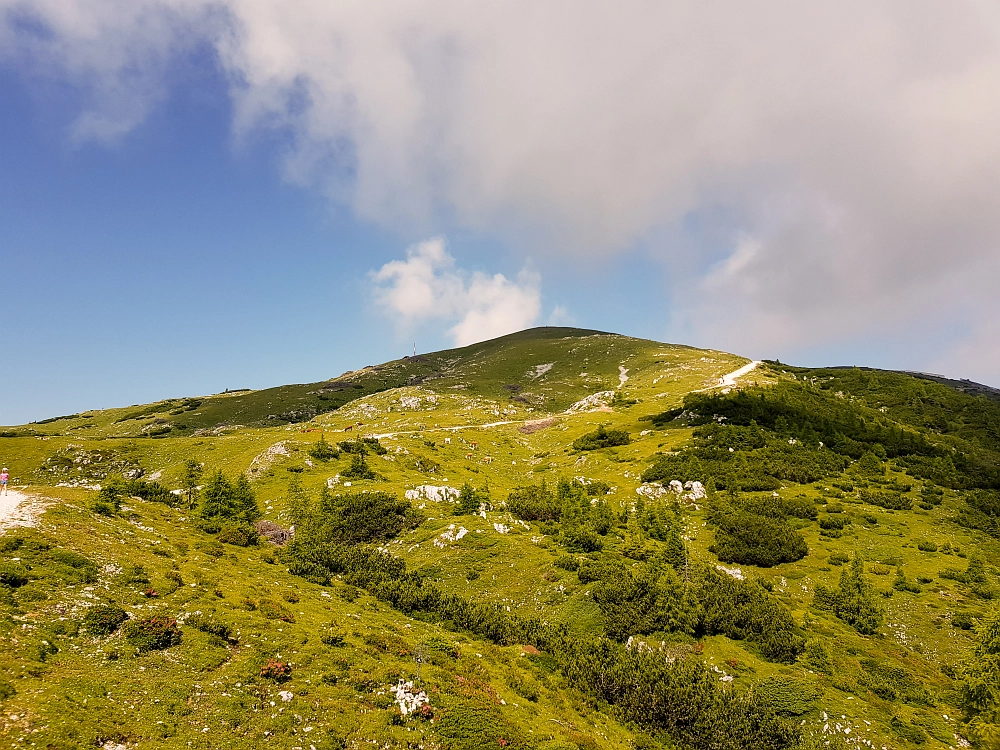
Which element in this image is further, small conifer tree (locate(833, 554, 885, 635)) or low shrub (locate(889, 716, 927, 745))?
small conifer tree (locate(833, 554, 885, 635))

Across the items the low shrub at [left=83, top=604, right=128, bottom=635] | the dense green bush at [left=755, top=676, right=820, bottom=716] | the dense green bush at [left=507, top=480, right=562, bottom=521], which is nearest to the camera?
the low shrub at [left=83, top=604, right=128, bottom=635]

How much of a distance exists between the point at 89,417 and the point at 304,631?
183m

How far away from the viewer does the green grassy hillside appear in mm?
17594

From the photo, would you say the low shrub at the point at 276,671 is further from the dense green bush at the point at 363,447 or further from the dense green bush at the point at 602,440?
the dense green bush at the point at 602,440

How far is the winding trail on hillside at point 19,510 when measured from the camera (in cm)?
2339

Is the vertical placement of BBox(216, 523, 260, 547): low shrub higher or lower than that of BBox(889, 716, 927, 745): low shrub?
higher

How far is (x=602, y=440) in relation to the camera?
75.0m

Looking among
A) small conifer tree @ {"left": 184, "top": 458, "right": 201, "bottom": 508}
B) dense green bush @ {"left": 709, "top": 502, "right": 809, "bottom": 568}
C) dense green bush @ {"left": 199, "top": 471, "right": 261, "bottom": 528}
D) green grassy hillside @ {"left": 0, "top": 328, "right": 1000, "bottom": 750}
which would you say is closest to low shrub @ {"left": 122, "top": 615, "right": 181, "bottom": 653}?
green grassy hillside @ {"left": 0, "top": 328, "right": 1000, "bottom": 750}

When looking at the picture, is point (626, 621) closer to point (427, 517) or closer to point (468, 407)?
point (427, 517)

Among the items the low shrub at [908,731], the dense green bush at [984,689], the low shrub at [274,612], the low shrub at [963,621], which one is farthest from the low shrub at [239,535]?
the low shrub at [963,621]

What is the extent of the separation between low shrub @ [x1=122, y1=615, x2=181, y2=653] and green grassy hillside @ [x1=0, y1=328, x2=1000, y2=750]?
118 millimetres

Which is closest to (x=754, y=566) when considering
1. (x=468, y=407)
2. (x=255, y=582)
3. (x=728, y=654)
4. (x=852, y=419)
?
(x=728, y=654)

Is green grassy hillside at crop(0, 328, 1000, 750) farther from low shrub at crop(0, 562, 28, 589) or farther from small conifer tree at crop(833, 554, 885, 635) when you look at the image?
small conifer tree at crop(833, 554, 885, 635)

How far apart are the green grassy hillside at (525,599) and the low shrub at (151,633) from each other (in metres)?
0.12
